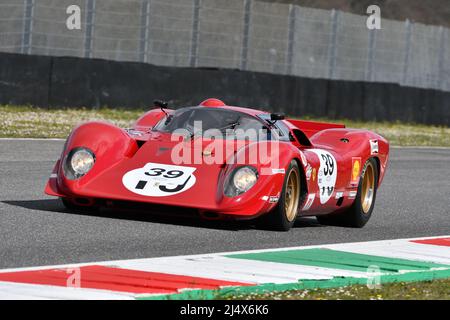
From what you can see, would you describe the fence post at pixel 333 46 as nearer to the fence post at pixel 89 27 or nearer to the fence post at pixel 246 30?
the fence post at pixel 246 30

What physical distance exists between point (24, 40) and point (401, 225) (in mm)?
12838

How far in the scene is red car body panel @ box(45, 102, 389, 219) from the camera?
30.9ft

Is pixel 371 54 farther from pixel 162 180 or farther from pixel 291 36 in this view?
pixel 162 180

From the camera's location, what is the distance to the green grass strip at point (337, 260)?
26.5ft

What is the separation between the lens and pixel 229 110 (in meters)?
10.7

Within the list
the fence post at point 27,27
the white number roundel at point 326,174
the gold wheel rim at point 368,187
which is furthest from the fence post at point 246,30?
the white number roundel at point 326,174

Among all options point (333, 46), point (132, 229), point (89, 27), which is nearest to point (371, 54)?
point (333, 46)

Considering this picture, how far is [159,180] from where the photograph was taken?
373 inches

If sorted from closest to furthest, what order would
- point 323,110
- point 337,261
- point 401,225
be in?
1. point 337,261
2. point 401,225
3. point 323,110

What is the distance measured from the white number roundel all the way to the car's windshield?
1.76ft

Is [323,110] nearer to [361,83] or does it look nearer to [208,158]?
[361,83]

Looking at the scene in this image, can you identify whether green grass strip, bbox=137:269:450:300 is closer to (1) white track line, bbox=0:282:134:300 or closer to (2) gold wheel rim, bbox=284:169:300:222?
(1) white track line, bbox=0:282:134:300

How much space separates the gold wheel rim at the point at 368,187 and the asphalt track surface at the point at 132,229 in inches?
7.8
